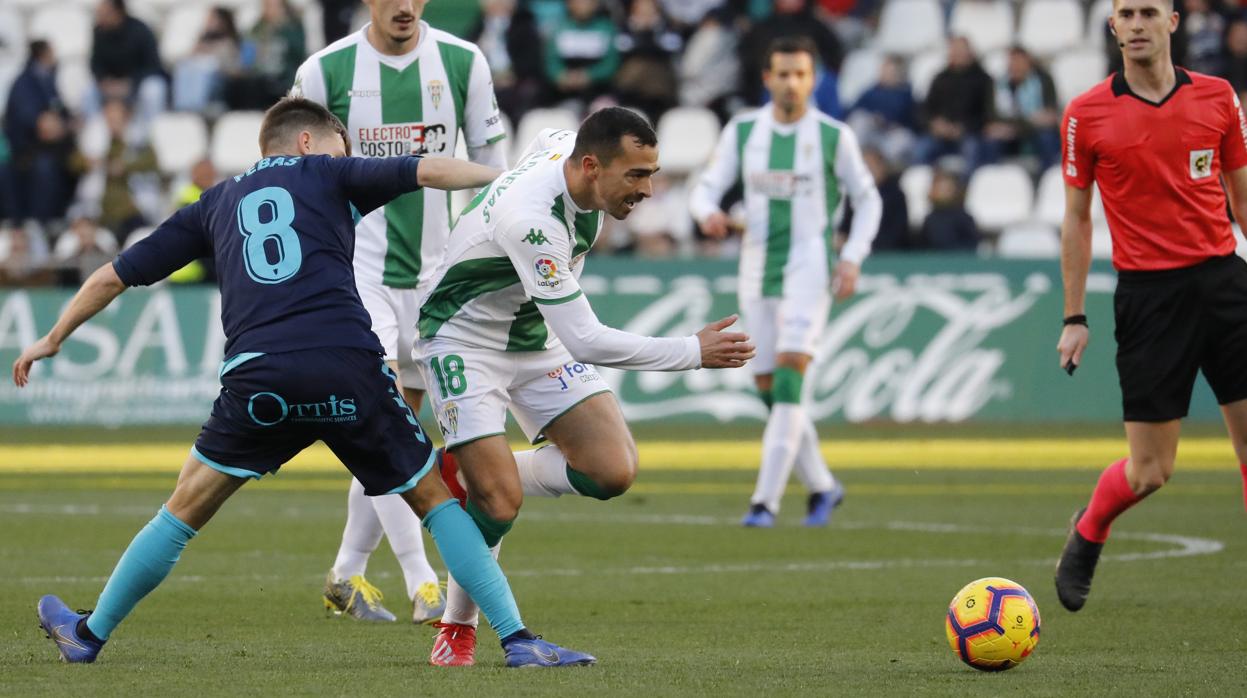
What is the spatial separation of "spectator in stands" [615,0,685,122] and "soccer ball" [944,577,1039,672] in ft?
52.5

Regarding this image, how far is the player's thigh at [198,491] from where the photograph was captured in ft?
21.7

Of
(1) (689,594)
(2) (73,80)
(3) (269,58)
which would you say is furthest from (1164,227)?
(2) (73,80)

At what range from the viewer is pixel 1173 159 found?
321 inches

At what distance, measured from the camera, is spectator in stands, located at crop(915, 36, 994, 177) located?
70.8 ft

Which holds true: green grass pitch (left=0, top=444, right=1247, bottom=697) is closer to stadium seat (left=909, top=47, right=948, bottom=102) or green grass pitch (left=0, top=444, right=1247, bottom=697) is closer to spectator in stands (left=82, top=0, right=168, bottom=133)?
stadium seat (left=909, top=47, right=948, bottom=102)

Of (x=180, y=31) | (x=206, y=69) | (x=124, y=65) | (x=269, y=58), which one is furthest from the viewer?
(x=180, y=31)

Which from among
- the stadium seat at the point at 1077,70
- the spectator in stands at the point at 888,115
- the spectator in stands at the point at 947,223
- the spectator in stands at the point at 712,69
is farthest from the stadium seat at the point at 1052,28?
the spectator in stands at the point at 947,223

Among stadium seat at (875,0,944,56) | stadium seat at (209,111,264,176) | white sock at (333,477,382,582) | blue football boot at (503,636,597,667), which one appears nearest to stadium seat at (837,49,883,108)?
stadium seat at (875,0,944,56)

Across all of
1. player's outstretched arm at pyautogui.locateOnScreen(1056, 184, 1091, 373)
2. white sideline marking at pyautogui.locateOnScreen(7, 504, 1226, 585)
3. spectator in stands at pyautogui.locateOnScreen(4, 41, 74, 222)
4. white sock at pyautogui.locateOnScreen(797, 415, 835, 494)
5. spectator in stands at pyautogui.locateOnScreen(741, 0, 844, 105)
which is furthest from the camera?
spectator in stands at pyautogui.locateOnScreen(4, 41, 74, 222)

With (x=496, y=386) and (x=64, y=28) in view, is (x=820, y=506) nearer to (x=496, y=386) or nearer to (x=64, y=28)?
(x=496, y=386)

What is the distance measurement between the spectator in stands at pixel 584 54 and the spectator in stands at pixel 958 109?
142 inches

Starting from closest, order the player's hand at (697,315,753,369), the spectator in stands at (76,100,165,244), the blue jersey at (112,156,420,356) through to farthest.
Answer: the blue jersey at (112,156,420,356) < the player's hand at (697,315,753,369) < the spectator in stands at (76,100,165,244)

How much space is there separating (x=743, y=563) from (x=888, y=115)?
12838mm

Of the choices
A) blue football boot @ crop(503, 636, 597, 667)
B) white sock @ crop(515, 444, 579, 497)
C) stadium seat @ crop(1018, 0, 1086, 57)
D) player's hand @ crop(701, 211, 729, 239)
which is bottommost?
blue football boot @ crop(503, 636, 597, 667)
